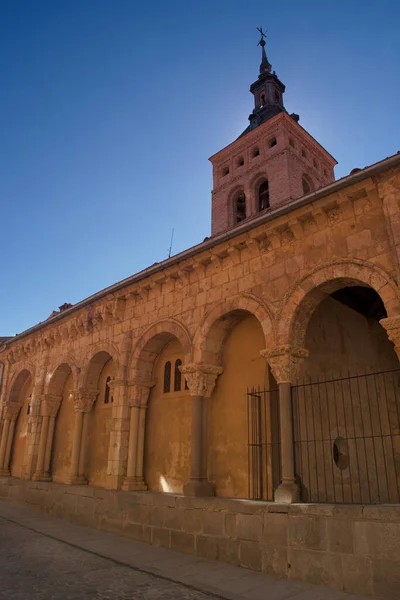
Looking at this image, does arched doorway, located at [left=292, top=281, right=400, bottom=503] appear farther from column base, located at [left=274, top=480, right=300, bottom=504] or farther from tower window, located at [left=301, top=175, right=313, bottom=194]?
tower window, located at [left=301, top=175, right=313, bottom=194]

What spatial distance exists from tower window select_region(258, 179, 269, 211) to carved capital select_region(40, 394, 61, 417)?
13.9m

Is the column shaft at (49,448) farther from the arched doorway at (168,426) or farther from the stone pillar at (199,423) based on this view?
the stone pillar at (199,423)

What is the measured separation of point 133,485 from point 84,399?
336 centimetres

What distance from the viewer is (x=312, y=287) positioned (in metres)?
7.33

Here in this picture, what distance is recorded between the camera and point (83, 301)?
12469 millimetres

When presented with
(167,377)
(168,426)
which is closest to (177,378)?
(167,377)

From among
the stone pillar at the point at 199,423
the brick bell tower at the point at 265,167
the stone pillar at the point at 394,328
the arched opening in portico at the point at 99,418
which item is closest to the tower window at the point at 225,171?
the brick bell tower at the point at 265,167

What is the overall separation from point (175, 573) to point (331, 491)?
128 inches

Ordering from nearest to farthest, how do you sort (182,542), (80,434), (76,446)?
(182,542) < (76,446) < (80,434)

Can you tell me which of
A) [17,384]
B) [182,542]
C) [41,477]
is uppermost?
[17,384]

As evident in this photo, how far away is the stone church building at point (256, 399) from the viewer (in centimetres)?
635

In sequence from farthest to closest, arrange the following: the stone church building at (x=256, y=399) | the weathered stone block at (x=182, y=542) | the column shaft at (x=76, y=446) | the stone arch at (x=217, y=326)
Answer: the column shaft at (x=76, y=446)
the stone arch at (x=217, y=326)
the weathered stone block at (x=182, y=542)
the stone church building at (x=256, y=399)

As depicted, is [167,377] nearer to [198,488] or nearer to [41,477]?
[198,488]

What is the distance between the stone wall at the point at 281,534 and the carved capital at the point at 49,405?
202 inches
